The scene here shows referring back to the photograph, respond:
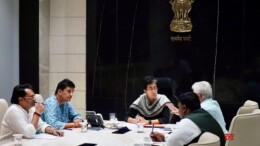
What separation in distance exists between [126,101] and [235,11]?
7.65ft

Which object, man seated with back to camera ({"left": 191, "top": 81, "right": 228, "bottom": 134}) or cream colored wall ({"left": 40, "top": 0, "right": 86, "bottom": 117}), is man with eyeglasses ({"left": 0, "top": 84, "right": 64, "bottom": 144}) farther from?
cream colored wall ({"left": 40, "top": 0, "right": 86, "bottom": 117})

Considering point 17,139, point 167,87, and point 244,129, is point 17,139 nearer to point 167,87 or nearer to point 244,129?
point 244,129

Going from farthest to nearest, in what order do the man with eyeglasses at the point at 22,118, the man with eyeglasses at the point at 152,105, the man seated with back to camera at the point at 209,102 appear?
the man with eyeglasses at the point at 152,105
the man seated with back to camera at the point at 209,102
the man with eyeglasses at the point at 22,118

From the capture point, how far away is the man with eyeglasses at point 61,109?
4039 mm

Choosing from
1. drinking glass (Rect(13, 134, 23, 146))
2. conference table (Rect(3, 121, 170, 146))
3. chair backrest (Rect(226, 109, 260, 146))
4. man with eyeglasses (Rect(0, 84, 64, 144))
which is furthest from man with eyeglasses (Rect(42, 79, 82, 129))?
chair backrest (Rect(226, 109, 260, 146))

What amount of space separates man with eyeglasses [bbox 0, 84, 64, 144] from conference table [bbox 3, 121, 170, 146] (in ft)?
0.36

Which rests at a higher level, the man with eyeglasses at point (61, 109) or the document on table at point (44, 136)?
the man with eyeglasses at point (61, 109)

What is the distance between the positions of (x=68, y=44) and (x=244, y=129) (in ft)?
13.5

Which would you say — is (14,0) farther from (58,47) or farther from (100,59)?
(100,59)

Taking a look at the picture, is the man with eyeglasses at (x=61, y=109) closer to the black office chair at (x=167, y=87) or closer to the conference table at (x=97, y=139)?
the conference table at (x=97, y=139)

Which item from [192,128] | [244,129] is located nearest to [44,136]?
[192,128]

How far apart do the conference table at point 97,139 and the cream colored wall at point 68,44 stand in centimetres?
281

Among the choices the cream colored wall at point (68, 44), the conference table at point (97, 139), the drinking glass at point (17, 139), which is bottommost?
the conference table at point (97, 139)

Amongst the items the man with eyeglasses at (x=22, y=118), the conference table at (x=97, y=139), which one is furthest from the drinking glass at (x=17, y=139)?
the man with eyeglasses at (x=22, y=118)
